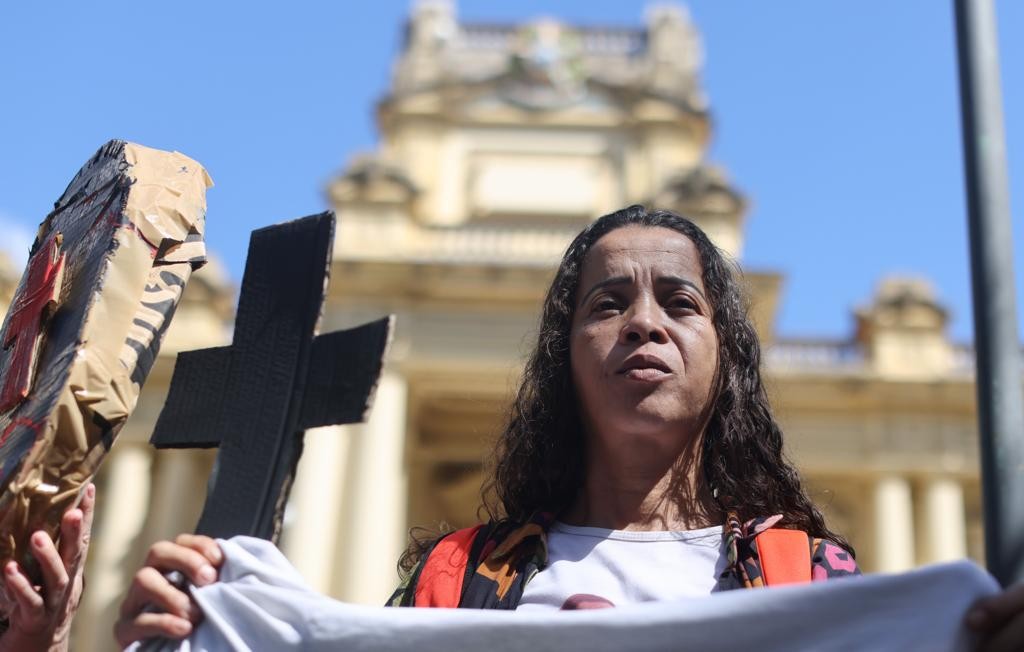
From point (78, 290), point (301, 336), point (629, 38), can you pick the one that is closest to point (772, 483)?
A: point (301, 336)

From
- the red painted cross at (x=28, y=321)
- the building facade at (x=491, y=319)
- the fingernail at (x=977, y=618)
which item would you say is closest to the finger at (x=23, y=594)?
the red painted cross at (x=28, y=321)

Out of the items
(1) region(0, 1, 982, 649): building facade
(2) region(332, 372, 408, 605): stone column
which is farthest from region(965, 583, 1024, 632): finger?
(2) region(332, 372, 408, 605): stone column

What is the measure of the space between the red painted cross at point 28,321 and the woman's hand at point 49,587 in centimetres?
21

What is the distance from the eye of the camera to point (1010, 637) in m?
1.50

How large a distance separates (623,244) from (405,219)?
14367 mm

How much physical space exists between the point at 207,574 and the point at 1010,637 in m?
1.16

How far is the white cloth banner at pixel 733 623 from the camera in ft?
5.44

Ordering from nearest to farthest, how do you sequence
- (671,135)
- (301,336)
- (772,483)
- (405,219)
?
(301,336)
(772,483)
(405,219)
(671,135)

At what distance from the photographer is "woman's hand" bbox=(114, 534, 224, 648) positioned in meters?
1.83

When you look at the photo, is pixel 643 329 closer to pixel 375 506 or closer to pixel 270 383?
pixel 270 383

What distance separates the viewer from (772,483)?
2.29 meters

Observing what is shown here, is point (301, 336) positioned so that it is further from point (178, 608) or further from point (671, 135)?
point (671, 135)

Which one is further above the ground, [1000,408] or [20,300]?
[20,300]

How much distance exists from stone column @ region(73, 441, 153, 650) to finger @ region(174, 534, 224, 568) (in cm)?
1503
